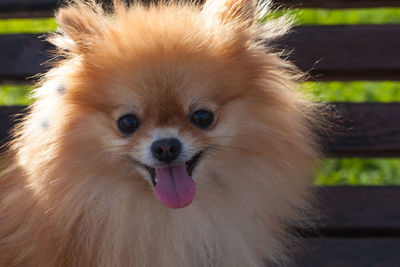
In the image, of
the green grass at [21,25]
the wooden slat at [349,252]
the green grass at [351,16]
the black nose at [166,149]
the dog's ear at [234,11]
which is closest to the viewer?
the black nose at [166,149]

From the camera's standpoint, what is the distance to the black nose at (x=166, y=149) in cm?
219

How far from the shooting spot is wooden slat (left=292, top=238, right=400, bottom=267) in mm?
3174

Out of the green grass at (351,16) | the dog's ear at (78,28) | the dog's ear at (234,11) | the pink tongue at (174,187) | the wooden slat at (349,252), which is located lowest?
the wooden slat at (349,252)

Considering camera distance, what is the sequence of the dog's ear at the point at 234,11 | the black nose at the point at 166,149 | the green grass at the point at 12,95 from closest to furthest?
the black nose at the point at 166,149
the dog's ear at the point at 234,11
the green grass at the point at 12,95

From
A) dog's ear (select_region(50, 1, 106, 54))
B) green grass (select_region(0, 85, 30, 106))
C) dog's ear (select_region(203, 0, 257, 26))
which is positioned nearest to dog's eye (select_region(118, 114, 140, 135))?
dog's ear (select_region(50, 1, 106, 54))

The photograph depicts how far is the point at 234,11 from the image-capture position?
2.52 m

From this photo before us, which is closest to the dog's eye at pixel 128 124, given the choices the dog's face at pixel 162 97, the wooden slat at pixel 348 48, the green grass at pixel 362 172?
the dog's face at pixel 162 97

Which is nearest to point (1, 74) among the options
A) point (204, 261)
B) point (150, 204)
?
point (150, 204)

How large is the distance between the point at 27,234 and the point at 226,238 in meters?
0.88

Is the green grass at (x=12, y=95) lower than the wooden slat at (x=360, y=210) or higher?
higher

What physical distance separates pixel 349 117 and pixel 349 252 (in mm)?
776

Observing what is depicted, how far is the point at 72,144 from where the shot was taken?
2.40m

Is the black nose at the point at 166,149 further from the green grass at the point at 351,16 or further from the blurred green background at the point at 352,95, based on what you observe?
the green grass at the point at 351,16

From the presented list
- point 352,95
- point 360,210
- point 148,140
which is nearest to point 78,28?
point 148,140
